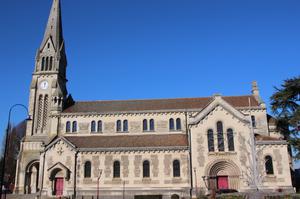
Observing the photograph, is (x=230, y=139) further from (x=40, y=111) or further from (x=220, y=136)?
(x=40, y=111)

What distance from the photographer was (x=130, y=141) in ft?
145

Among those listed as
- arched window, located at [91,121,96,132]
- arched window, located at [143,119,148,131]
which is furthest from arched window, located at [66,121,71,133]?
arched window, located at [143,119,148,131]

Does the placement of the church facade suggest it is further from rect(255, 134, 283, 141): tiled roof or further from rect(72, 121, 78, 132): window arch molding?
rect(72, 121, 78, 132): window arch molding

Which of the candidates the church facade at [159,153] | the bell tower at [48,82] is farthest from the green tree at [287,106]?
the bell tower at [48,82]

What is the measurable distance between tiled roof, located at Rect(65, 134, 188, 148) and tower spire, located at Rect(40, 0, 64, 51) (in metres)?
18.4

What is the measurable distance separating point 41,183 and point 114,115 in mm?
14198

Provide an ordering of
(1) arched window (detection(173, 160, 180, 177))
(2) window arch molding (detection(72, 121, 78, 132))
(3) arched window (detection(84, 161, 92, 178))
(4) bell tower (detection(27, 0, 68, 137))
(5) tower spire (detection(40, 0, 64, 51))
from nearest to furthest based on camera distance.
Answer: (1) arched window (detection(173, 160, 180, 177)), (3) arched window (detection(84, 161, 92, 178)), (2) window arch molding (detection(72, 121, 78, 132)), (4) bell tower (detection(27, 0, 68, 137)), (5) tower spire (detection(40, 0, 64, 51))

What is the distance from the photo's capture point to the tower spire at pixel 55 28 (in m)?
55.8

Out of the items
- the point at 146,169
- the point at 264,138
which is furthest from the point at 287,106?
the point at 146,169

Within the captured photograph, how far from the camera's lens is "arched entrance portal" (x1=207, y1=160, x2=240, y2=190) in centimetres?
3956

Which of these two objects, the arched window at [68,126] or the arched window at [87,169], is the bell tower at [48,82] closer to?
the arched window at [68,126]

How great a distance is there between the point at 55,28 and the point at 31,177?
86.0 ft

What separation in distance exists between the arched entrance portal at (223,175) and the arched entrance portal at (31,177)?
1033 inches

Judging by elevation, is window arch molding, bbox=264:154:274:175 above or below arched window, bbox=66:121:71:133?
below
